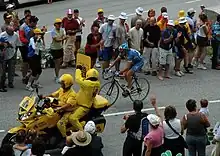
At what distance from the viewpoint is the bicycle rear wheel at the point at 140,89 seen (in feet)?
59.9

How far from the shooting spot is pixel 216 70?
21.4 meters

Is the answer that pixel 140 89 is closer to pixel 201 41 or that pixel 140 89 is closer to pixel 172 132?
pixel 201 41

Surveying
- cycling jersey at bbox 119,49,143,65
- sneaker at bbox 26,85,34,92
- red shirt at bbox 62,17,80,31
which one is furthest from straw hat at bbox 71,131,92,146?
red shirt at bbox 62,17,80,31

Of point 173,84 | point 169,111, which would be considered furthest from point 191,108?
point 173,84

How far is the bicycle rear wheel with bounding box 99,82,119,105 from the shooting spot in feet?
59.5

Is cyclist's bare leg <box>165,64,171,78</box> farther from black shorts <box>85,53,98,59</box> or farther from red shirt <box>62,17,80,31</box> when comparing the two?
red shirt <box>62,17,80,31</box>

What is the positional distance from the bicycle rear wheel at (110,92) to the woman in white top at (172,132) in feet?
17.3

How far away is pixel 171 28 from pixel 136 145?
24.3 ft

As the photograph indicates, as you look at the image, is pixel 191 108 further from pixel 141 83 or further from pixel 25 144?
pixel 141 83

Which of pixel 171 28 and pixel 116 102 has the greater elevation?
pixel 171 28

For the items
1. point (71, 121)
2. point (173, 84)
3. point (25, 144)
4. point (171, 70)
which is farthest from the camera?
point (171, 70)

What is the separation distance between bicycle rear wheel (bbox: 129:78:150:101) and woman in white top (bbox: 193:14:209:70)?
133 inches

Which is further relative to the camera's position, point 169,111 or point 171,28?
point 171,28

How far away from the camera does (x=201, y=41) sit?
842 inches
